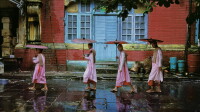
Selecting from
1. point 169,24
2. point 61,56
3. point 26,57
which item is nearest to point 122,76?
point 61,56

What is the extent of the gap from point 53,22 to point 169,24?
21.4ft

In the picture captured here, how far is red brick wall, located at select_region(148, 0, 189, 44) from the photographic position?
1295 cm

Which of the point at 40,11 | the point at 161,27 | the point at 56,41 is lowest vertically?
the point at 56,41

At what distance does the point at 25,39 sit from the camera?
512 inches

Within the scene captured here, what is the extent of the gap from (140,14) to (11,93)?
861cm

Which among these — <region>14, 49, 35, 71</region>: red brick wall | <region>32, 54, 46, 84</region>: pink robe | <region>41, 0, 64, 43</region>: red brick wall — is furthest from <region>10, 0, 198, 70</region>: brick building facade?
<region>32, 54, 46, 84</region>: pink robe

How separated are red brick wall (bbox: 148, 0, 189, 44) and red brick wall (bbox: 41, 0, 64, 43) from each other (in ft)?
16.6

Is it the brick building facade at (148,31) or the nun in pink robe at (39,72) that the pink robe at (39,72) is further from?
the brick building facade at (148,31)

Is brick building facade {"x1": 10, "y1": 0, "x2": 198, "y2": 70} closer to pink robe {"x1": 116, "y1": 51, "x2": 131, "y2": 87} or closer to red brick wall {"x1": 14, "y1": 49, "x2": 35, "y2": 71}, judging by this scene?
red brick wall {"x1": 14, "y1": 49, "x2": 35, "y2": 71}

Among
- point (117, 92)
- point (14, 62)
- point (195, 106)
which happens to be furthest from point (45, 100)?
point (14, 62)

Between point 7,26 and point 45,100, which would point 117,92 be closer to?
point 45,100

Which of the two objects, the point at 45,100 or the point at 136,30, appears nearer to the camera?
the point at 45,100

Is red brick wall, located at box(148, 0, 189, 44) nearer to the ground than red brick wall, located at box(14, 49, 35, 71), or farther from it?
farther from it

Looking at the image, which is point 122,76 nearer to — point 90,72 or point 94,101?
point 90,72
